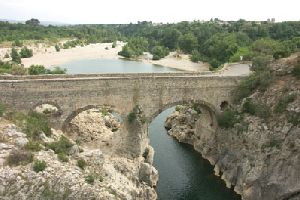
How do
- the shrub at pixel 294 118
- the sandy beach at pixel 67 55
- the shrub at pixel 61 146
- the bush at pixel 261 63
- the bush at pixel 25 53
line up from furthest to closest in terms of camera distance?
1. the bush at pixel 25 53
2. the sandy beach at pixel 67 55
3. the bush at pixel 261 63
4. the shrub at pixel 294 118
5. the shrub at pixel 61 146

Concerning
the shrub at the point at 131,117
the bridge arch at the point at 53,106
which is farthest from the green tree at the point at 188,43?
the bridge arch at the point at 53,106

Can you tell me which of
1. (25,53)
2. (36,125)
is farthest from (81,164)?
(25,53)

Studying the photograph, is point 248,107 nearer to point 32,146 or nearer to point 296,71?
point 296,71

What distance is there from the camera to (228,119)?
35.1 metres

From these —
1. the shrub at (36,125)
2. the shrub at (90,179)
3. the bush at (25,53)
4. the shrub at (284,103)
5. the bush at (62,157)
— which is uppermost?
the shrub at (284,103)

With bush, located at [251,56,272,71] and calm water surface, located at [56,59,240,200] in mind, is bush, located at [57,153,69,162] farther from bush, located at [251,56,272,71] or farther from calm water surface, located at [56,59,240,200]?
bush, located at [251,56,272,71]

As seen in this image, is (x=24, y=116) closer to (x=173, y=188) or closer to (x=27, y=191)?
(x=27, y=191)

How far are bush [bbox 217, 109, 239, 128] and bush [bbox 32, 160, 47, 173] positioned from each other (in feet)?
53.5

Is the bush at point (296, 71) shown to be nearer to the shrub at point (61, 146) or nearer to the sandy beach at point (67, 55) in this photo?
the shrub at point (61, 146)

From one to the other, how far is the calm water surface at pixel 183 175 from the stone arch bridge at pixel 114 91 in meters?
4.92

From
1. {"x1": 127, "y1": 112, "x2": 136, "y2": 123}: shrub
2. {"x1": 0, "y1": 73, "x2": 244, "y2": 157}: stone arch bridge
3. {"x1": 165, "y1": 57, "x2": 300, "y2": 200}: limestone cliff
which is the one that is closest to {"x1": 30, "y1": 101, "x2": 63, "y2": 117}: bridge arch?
{"x1": 0, "y1": 73, "x2": 244, "y2": 157}: stone arch bridge

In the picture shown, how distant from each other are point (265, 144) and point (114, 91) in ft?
37.0

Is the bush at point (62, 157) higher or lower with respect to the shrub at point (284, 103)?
lower

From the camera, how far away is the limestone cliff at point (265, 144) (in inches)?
1169
